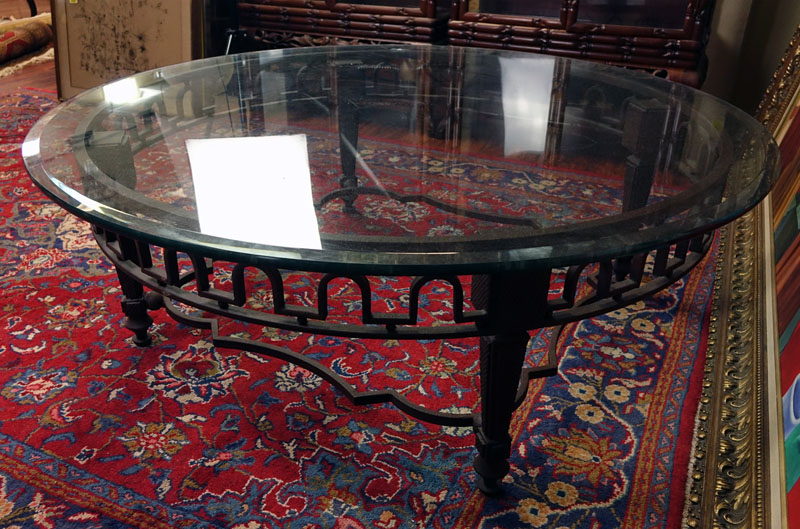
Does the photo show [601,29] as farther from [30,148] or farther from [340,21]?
Result: [30,148]

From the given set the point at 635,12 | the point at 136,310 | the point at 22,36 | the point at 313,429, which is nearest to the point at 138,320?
the point at 136,310

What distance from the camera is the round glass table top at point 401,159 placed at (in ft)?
2.50

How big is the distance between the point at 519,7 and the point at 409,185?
55.2 inches

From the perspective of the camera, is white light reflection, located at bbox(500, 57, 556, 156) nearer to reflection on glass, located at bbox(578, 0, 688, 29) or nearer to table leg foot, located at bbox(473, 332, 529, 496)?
table leg foot, located at bbox(473, 332, 529, 496)

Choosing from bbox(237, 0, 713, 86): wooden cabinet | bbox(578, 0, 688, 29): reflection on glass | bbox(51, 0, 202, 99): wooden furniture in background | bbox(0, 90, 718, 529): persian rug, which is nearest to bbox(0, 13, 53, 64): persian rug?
bbox(51, 0, 202, 99): wooden furniture in background

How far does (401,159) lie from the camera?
1276mm

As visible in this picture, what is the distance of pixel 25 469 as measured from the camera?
3.51 ft

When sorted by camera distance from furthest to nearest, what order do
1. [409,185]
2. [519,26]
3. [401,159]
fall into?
[519,26], [401,159], [409,185]

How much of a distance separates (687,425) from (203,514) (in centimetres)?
81

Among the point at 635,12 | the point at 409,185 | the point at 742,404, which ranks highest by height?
the point at 635,12

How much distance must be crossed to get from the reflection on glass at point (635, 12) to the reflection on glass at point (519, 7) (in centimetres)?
10

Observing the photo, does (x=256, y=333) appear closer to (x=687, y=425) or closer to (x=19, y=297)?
(x=19, y=297)

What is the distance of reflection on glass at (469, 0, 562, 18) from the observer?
7.33 ft

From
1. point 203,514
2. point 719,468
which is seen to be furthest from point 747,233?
point 203,514
